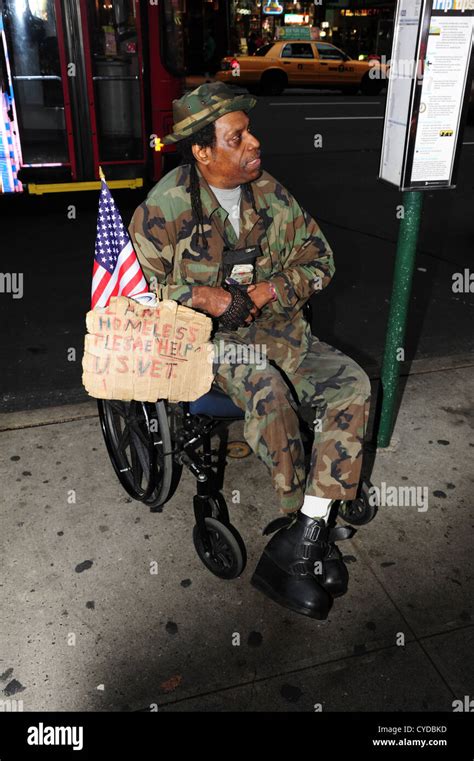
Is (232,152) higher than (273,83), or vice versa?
(232,152)

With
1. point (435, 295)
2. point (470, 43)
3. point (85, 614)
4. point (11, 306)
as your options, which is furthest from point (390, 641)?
point (11, 306)

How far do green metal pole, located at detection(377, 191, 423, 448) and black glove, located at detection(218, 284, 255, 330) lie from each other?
0.89m

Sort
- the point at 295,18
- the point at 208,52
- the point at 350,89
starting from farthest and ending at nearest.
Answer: the point at 295,18 < the point at 208,52 < the point at 350,89

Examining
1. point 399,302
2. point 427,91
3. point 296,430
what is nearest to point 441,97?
point 427,91

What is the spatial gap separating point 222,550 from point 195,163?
63.3 inches

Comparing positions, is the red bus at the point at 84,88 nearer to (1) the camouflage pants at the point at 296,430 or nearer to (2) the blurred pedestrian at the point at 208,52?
(1) the camouflage pants at the point at 296,430

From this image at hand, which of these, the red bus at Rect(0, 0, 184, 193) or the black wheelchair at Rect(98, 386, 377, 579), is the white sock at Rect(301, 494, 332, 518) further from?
the red bus at Rect(0, 0, 184, 193)

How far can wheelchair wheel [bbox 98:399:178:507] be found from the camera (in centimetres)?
257

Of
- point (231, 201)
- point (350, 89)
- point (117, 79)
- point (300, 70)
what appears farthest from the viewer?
point (350, 89)

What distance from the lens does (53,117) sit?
24.6ft

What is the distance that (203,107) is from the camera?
2535 millimetres

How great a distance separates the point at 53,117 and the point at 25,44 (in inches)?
30.5
